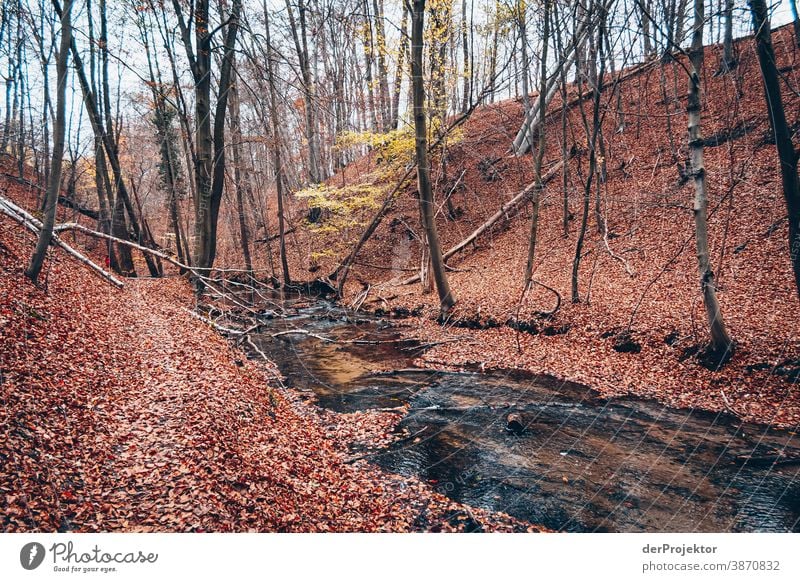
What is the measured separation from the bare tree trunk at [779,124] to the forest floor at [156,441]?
22.9 feet

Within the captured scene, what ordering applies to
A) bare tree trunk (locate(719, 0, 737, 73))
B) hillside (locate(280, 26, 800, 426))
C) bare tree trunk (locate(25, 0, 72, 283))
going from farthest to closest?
hillside (locate(280, 26, 800, 426)) → bare tree trunk (locate(25, 0, 72, 283)) → bare tree trunk (locate(719, 0, 737, 73))

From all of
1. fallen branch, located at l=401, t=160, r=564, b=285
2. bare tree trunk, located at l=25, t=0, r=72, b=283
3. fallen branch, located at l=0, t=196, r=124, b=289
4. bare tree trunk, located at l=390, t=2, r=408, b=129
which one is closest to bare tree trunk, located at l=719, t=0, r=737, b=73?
bare tree trunk, located at l=390, t=2, r=408, b=129

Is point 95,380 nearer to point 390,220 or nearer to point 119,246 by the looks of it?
point 119,246

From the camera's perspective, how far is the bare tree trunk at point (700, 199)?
7703 mm

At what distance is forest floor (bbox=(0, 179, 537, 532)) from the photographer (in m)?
3.60

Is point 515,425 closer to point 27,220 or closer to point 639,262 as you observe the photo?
point 639,262

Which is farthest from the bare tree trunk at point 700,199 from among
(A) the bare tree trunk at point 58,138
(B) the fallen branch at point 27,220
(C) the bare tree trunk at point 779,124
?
(B) the fallen branch at point 27,220

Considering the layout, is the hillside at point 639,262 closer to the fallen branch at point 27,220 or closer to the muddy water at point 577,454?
the muddy water at point 577,454

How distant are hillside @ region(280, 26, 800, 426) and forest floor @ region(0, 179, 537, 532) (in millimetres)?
5016

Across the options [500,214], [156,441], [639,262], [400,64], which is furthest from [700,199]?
[500,214]

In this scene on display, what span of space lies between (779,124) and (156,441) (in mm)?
10299

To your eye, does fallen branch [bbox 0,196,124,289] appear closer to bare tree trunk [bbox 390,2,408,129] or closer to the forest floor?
the forest floor

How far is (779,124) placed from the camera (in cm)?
689

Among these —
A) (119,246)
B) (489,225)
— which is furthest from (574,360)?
(119,246)
